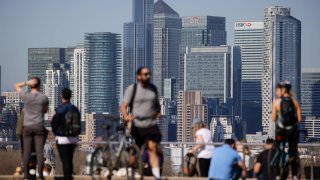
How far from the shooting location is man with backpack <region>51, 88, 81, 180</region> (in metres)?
21.5

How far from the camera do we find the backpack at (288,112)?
21.0 m

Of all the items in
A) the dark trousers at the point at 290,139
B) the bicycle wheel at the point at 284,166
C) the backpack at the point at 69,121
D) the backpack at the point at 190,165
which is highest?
the backpack at the point at 69,121

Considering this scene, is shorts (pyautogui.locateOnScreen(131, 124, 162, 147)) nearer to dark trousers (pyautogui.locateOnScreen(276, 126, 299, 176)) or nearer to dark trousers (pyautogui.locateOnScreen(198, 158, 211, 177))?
dark trousers (pyautogui.locateOnScreen(276, 126, 299, 176))

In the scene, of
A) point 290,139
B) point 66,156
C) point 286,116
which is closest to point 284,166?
point 290,139

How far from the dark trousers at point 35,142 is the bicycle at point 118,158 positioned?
5.21 ft

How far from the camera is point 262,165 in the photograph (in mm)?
21891

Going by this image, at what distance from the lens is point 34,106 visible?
22.0 m

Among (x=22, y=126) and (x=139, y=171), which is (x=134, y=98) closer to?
(x=139, y=171)

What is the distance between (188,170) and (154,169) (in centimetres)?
461

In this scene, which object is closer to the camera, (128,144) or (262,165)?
(128,144)

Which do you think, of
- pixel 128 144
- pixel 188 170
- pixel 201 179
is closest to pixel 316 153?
pixel 188 170

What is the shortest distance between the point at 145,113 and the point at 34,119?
2.65 meters

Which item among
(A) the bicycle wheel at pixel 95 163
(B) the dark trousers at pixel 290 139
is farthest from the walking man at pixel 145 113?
(B) the dark trousers at pixel 290 139

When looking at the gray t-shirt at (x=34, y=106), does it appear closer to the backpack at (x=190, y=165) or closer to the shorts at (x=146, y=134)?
the shorts at (x=146, y=134)
